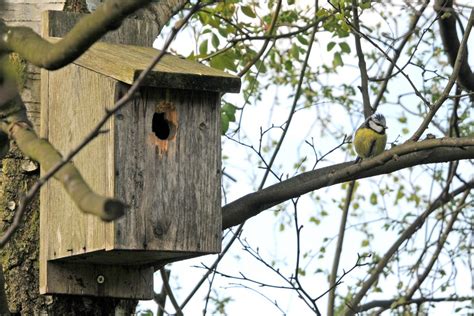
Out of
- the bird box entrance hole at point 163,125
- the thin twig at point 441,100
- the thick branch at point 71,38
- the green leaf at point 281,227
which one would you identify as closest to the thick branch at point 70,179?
the thick branch at point 71,38

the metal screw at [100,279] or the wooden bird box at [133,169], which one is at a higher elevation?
the wooden bird box at [133,169]

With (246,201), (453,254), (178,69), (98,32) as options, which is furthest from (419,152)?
(453,254)

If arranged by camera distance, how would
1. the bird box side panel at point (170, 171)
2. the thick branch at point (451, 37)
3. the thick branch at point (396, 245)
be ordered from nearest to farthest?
1. the bird box side panel at point (170, 171)
2. the thick branch at point (451, 37)
3. the thick branch at point (396, 245)

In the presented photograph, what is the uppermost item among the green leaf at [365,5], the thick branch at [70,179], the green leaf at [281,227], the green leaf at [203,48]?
the green leaf at [203,48]

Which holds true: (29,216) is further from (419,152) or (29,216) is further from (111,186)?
(419,152)

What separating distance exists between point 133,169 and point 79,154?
0.90ft

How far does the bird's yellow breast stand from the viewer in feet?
20.7

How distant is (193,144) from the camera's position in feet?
11.7

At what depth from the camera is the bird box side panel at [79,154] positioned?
3.43m

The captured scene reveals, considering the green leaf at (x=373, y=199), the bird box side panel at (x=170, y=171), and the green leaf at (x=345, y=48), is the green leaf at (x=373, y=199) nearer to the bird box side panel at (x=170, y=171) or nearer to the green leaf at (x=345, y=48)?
the green leaf at (x=345, y=48)

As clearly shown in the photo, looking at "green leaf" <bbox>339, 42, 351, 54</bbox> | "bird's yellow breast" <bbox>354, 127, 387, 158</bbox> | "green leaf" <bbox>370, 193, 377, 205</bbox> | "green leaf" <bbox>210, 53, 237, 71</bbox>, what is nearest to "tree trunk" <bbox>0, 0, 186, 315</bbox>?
"green leaf" <bbox>210, 53, 237, 71</bbox>

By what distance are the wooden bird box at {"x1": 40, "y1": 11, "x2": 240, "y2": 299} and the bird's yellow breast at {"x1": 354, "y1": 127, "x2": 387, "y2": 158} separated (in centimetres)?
274

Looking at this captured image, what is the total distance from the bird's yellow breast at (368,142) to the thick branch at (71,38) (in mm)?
3642

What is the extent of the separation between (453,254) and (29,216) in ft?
11.0
